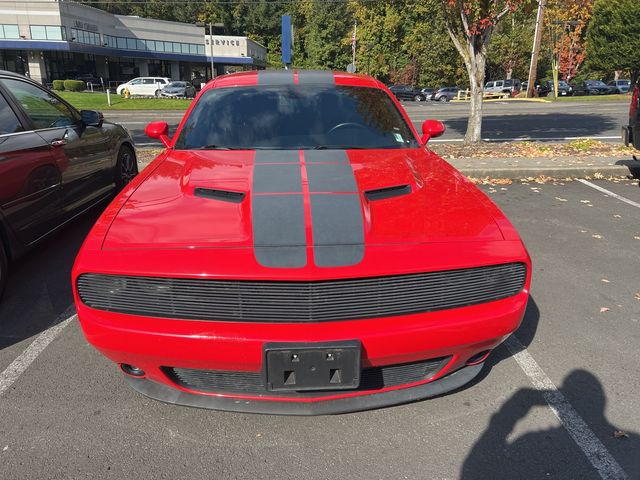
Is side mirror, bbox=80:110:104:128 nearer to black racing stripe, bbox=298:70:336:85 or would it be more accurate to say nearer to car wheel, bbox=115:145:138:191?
car wheel, bbox=115:145:138:191

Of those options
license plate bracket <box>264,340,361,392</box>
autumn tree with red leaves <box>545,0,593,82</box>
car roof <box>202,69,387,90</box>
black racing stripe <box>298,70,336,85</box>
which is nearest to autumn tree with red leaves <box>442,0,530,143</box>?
car roof <box>202,69,387,90</box>

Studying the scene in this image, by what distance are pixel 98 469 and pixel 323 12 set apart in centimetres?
7294

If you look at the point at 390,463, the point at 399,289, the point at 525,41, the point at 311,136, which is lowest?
the point at 390,463

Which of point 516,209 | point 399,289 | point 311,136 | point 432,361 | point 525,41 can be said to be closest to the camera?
point 399,289

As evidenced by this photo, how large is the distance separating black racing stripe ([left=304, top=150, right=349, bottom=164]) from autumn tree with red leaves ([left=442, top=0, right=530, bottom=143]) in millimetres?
7144

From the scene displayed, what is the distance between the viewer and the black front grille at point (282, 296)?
2.06 meters

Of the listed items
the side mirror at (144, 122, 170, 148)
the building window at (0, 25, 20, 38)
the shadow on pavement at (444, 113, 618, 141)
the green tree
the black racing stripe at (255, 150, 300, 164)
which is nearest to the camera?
the black racing stripe at (255, 150, 300, 164)

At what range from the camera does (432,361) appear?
2.33 m

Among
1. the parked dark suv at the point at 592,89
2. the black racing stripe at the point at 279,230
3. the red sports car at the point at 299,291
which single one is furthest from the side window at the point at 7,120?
the parked dark suv at the point at 592,89

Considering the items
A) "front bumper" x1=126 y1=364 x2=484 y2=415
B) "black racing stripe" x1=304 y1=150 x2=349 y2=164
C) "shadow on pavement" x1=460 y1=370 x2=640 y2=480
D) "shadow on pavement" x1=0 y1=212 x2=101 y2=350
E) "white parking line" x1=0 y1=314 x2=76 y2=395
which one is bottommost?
"shadow on pavement" x1=460 y1=370 x2=640 y2=480

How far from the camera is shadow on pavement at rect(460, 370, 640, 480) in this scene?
2.17m

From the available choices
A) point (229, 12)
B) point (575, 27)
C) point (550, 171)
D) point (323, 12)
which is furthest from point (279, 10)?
point (550, 171)

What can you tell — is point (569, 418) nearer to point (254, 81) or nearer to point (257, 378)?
point (257, 378)

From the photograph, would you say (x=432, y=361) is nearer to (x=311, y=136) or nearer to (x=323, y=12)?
(x=311, y=136)
